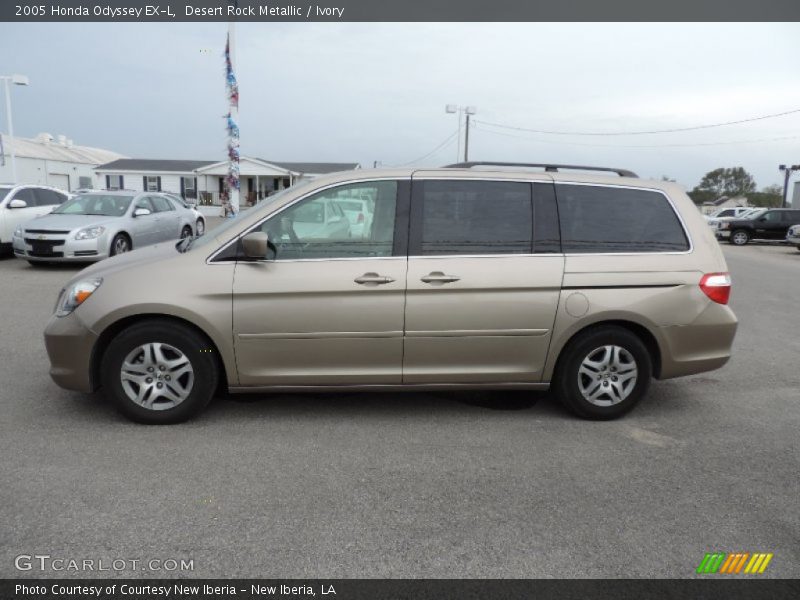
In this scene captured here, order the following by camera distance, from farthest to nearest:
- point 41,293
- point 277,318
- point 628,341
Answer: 1. point 41,293
2. point 628,341
3. point 277,318

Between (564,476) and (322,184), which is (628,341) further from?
(322,184)

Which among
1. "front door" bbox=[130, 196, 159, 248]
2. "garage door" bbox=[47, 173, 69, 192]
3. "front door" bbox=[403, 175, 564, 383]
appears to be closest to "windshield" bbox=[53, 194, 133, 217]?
"front door" bbox=[130, 196, 159, 248]

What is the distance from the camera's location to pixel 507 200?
4531 mm

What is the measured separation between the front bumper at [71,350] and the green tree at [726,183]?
323ft

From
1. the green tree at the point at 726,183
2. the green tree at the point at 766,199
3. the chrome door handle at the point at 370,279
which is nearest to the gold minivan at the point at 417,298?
the chrome door handle at the point at 370,279

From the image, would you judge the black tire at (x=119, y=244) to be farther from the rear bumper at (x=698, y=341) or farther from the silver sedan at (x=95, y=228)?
the rear bumper at (x=698, y=341)

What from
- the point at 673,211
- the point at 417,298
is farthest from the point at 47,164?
the point at 673,211

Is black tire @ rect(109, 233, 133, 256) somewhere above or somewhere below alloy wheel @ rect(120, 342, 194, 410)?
above

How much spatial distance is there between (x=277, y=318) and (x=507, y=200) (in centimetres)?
187

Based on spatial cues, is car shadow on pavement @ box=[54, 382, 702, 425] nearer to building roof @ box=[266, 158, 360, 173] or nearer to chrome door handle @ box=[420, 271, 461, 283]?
chrome door handle @ box=[420, 271, 461, 283]

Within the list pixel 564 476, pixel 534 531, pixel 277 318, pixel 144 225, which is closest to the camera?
pixel 534 531

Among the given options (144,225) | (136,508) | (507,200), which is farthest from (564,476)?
(144,225)

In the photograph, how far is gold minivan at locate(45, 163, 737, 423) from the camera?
423cm
